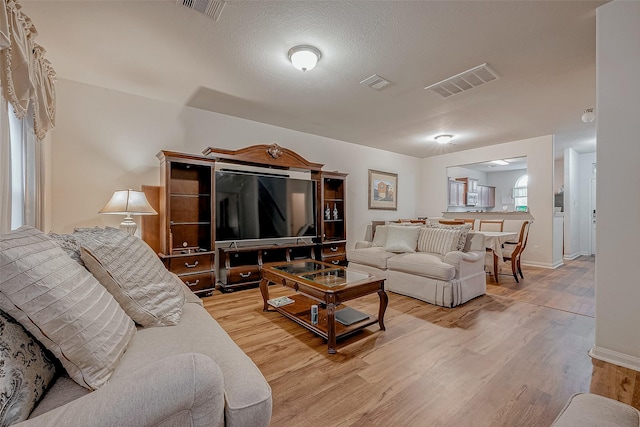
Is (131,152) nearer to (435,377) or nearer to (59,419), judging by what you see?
(59,419)

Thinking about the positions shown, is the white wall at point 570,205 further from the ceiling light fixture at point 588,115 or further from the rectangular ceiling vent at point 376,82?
the rectangular ceiling vent at point 376,82

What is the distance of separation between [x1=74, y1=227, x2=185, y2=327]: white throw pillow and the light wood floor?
0.80 m

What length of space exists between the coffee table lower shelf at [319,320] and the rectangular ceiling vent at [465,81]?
264cm

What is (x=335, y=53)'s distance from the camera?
8.39ft

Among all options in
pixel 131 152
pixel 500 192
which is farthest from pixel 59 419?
pixel 500 192

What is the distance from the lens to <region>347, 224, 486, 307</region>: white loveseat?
3.09m

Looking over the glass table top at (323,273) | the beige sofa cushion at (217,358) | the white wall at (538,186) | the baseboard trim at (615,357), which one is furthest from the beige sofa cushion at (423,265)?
the white wall at (538,186)

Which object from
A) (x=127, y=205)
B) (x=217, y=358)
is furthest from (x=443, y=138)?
(x=217, y=358)

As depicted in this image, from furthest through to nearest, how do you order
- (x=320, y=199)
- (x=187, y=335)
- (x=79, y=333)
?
(x=320, y=199) < (x=187, y=335) < (x=79, y=333)

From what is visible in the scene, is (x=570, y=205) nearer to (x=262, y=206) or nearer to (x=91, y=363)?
(x=262, y=206)

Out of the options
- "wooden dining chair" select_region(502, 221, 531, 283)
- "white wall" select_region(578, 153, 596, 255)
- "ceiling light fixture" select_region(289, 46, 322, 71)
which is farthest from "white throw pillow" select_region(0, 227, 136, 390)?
"white wall" select_region(578, 153, 596, 255)

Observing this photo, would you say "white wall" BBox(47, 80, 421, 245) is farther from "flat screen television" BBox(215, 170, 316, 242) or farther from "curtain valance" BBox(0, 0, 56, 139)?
"curtain valance" BBox(0, 0, 56, 139)

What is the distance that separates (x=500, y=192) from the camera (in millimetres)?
9391

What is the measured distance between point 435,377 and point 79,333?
6.21 feet
